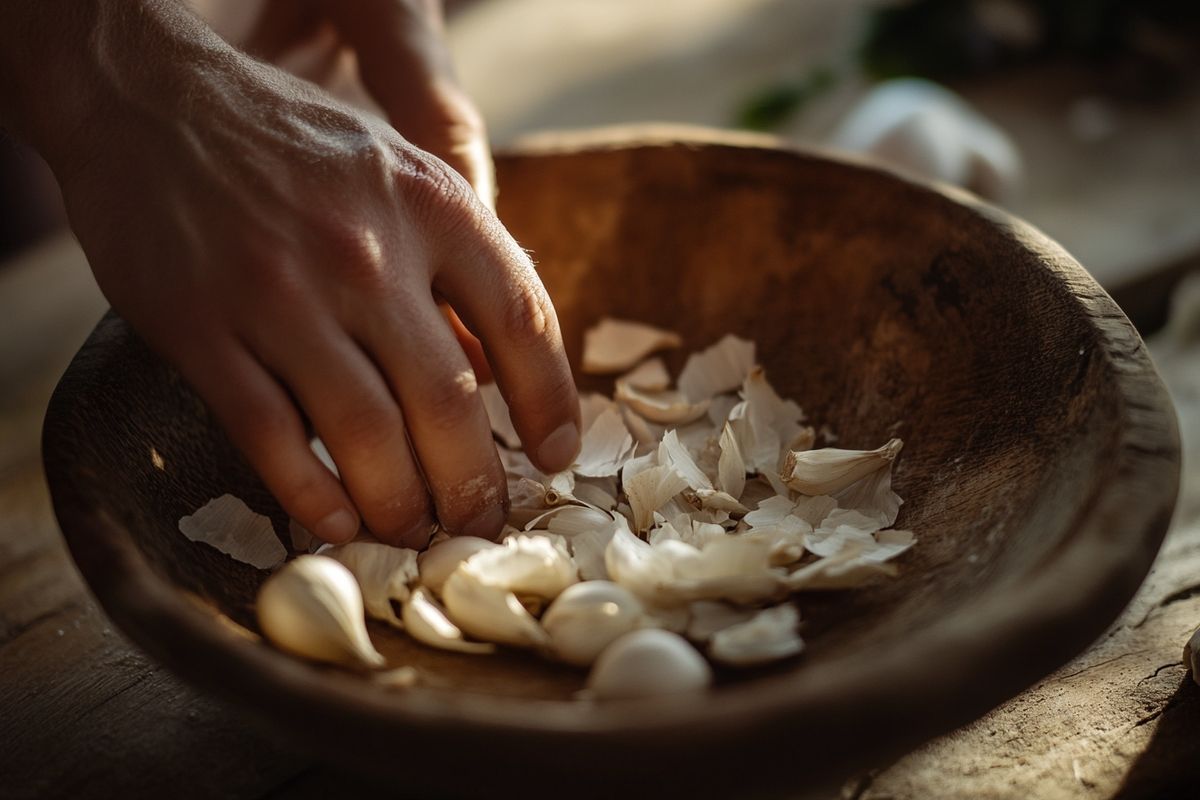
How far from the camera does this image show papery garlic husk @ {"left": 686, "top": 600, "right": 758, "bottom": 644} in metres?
0.57

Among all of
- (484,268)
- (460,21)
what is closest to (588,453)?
(484,268)

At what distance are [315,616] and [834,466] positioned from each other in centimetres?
36

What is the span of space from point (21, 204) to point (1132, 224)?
177 cm

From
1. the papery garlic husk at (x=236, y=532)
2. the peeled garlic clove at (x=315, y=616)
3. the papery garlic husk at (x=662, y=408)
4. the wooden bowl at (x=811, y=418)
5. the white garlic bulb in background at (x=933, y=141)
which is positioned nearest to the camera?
the wooden bowl at (x=811, y=418)

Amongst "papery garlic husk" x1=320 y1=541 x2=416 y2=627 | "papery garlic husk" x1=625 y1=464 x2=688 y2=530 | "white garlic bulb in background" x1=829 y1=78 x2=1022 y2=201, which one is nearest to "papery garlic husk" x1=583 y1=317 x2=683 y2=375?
"papery garlic husk" x1=625 y1=464 x2=688 y2=530

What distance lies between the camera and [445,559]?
0.61 m

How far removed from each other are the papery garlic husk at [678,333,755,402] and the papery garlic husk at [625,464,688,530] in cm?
17

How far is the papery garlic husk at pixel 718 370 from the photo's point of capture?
86 centimetres

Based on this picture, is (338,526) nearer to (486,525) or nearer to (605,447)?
(486,525)

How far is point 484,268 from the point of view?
25.3 inches

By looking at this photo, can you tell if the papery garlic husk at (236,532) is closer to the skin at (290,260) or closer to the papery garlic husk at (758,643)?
the skin at (290,260)

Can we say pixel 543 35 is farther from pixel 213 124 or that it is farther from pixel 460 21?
pixel 213 124

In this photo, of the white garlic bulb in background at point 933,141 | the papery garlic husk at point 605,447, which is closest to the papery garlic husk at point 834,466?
the papery garlic husk at point 605,447

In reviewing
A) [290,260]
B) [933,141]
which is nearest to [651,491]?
[290,260]
